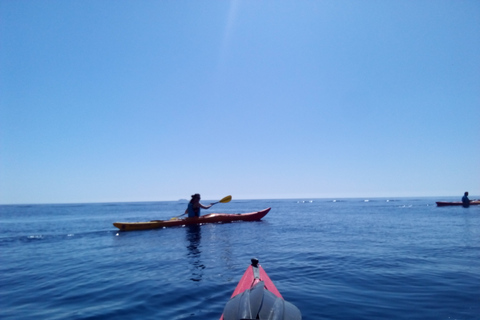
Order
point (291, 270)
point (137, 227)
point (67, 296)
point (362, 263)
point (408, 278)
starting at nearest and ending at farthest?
point (67, 296) < point (408, 278) < point (291, 270) < point (362, 263) < point (137, 227)

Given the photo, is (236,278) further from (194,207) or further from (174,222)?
(194,207)

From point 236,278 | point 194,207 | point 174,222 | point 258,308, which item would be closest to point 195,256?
point 236,278

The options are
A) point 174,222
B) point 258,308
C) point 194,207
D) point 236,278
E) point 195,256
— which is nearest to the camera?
point 258,308

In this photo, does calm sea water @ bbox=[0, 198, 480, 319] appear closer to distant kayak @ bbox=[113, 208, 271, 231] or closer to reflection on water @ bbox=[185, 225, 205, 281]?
reflection on water @ bbox=[185, 225, 205, 281]

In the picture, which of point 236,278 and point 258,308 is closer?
point 258,308

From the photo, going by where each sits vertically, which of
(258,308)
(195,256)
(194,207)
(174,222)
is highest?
(194,207)

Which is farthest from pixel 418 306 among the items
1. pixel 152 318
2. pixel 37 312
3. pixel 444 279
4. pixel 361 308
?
pixel 37 312

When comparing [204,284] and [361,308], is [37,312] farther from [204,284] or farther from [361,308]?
[361,308]

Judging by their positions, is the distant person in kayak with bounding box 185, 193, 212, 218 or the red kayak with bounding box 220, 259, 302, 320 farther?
the distant person in kayak with bounding box 185, 193, 212, 218

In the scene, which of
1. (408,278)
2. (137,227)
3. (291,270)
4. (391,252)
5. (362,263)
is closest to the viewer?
(408,278)

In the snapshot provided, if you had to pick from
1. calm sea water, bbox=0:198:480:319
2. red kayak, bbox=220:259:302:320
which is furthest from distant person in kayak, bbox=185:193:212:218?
red kayak, bbox=220:259:302:320

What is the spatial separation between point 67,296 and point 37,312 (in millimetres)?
997

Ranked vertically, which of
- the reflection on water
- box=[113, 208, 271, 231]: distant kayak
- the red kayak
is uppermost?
the red kayak

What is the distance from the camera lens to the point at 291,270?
27.8 feet
